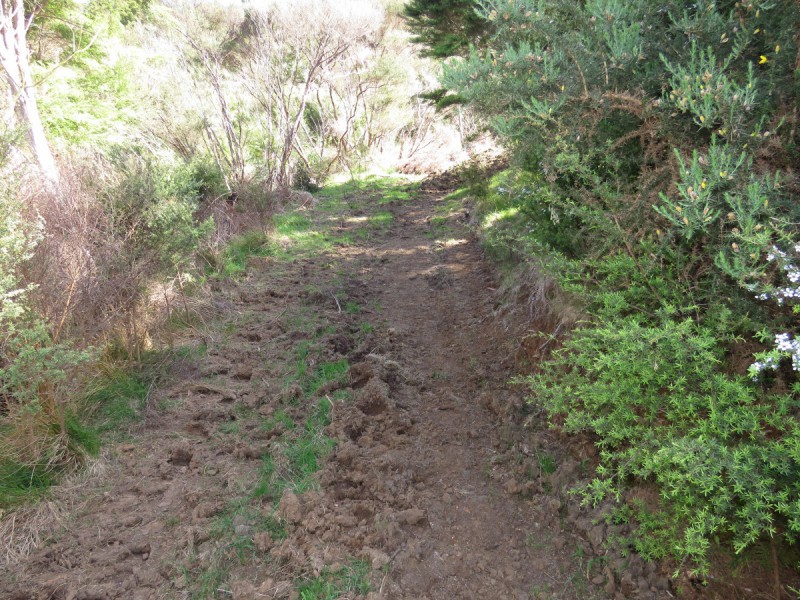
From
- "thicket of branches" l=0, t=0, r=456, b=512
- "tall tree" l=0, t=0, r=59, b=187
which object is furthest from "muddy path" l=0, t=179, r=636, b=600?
"tall tree" l=0, t=0, r=59, b=187

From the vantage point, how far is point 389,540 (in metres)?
2.82

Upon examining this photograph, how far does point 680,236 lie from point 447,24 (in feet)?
28.3

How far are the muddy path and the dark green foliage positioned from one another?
19.4ft

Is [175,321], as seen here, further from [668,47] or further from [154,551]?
[668,47]

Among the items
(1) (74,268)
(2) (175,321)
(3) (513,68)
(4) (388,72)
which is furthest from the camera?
(4) (388,72)

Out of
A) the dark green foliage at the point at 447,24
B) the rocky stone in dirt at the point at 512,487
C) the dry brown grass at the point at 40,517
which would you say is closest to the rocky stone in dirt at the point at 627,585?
the rocky stone in dirt at the point at 512,487

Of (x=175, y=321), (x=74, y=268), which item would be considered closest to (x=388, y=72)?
(x=175, y=321)

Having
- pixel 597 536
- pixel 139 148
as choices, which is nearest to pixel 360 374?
pixel 597 536

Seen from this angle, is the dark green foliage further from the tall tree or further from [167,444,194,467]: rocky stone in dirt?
[167,444,194,467]: rocky stone in dirt

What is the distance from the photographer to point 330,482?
3.28 meters

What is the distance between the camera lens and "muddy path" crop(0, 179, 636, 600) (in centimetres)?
267

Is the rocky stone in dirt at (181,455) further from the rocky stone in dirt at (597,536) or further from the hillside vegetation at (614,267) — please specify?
the rocky stone in dirt at (597,536)

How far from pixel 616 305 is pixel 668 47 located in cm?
174

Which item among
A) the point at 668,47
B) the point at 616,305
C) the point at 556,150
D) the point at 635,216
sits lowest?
the point at 616,305
